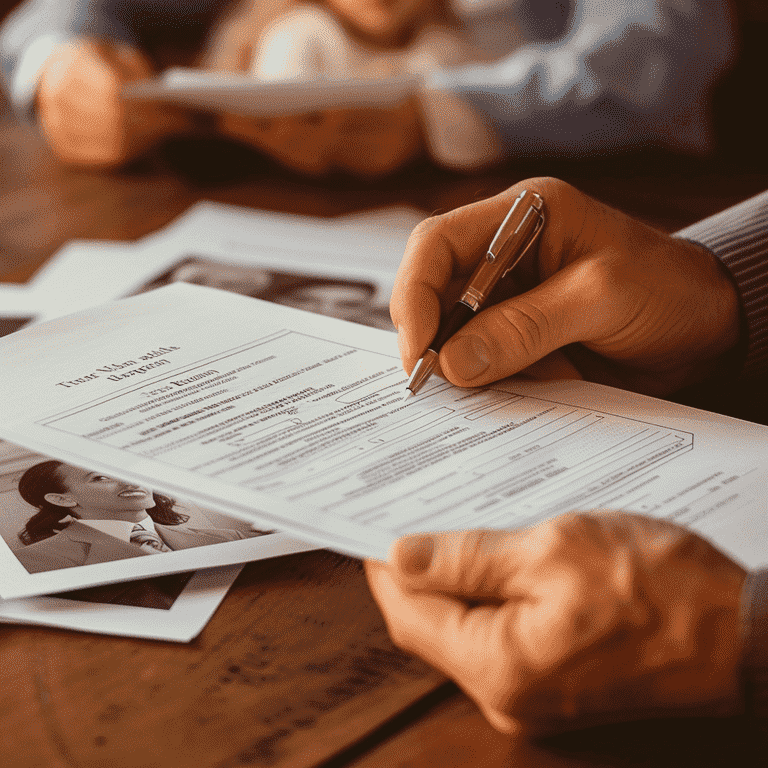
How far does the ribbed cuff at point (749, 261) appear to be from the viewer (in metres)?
0.57

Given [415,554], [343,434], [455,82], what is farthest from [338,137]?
[415,554]

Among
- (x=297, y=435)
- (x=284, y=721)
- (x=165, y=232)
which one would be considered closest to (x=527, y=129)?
(x=165, y=232)

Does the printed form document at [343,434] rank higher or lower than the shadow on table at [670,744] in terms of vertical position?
higher

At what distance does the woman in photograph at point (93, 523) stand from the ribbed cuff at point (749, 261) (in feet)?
1.22

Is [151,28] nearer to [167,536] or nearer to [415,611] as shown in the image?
[167,536]

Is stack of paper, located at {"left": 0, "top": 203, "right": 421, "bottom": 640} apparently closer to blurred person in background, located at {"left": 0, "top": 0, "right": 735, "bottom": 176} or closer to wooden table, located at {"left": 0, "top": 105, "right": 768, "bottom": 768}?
wooden table, located at {"left": 0, "top": 105, "right": 768, "bottom": 768}

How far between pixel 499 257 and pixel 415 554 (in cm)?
24

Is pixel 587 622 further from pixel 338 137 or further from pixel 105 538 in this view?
pixel 338 137

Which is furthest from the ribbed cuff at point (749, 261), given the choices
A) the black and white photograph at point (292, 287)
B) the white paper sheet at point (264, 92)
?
the white paper sheet at point (264, 92)

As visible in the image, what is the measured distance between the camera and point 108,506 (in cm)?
43

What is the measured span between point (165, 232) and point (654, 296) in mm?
568

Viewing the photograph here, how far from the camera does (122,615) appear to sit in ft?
1.20

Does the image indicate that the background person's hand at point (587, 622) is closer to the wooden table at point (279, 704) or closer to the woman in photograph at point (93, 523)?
the wooden table at point (279, 704)

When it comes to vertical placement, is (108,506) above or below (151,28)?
below
